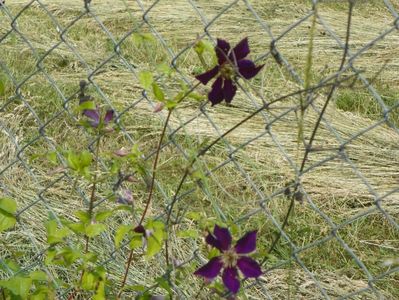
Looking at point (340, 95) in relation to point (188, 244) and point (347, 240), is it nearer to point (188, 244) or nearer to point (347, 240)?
point (347, 240)

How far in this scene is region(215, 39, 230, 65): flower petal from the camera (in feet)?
4.15

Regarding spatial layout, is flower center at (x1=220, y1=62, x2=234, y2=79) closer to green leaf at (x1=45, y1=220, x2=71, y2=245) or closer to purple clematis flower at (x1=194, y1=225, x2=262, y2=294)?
purple clematis flower at (x1=194, y1=225, x2=262, y2=294)

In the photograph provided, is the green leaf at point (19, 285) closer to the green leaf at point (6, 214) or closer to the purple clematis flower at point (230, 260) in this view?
the green leaf at point (6, 214)

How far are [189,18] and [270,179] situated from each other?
1961 millimetres

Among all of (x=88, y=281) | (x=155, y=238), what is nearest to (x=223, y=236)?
(x=155, y=238)

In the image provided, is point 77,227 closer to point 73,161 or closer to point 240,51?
point 73,161

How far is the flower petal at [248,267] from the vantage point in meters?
1.28

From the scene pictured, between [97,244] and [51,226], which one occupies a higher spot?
[51,226]

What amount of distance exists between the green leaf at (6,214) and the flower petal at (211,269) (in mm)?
466

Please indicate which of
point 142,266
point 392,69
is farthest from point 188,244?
point 392,69

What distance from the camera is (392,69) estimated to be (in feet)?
12.0

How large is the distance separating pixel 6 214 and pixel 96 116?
10.7 inches

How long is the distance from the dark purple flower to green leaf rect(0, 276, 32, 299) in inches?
13.3

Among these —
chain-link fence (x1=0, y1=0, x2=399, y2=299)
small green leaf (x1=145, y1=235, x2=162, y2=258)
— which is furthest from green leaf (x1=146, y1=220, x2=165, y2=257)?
chain-link fence (x1=0, y1=0, x2=399, y2=299)
